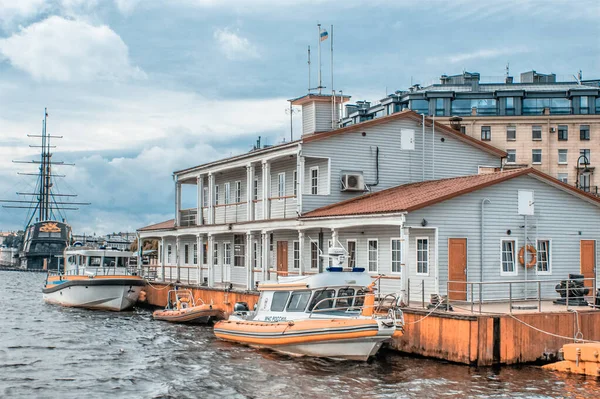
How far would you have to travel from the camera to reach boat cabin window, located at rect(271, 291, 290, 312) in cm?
2484

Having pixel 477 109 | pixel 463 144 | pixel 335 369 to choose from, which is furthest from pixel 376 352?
pixel 477 109

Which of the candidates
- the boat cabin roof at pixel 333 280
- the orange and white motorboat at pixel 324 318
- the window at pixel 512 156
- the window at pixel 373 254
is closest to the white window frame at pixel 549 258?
the window at pixel 373 254

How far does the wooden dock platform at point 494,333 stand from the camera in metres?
21.6

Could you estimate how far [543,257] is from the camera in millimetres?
28531

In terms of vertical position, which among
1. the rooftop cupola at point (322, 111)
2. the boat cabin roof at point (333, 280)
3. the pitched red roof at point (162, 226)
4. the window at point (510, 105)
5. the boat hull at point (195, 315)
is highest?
the window at point (510, 105)

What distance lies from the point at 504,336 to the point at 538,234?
25.1ft

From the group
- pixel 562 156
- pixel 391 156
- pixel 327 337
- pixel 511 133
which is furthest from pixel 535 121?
pixel 327 337

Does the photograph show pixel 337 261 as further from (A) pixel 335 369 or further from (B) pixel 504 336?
(B) pixel 504 336

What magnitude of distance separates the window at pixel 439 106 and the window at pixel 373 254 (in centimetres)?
5488

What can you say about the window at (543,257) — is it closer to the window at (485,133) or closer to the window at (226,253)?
the window at (226,253)

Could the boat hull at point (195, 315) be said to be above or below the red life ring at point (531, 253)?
below

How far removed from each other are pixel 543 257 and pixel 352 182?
854 cm

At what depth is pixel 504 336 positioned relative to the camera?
21.8 meters

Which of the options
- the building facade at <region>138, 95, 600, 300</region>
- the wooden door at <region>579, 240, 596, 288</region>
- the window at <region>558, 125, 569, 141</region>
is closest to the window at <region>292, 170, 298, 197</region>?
the building facade at <region>138, 95, 600, 300</region>
